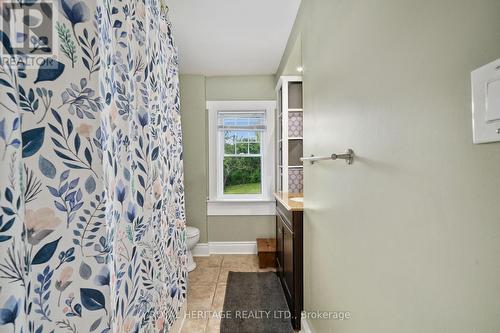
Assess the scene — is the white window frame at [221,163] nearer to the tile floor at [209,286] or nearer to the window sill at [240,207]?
the window sill at [240,207]

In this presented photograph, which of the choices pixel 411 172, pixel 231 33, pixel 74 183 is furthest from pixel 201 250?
pixel 411 172

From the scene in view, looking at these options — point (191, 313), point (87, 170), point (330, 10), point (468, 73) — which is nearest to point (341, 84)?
point (330, 10)

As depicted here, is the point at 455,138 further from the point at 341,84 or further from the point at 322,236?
the point at 322,236

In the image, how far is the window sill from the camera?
341 cm

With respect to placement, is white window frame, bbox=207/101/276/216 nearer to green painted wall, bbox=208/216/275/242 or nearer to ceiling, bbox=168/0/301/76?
green painted wall, bbox=208/216/275/242

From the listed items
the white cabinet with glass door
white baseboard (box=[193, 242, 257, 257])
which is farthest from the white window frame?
the white cabinet with glass door

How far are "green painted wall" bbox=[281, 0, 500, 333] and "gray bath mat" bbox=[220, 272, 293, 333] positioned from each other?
0.85 metres

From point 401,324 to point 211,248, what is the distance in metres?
2.94

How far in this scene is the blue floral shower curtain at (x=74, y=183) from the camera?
2.14 feet

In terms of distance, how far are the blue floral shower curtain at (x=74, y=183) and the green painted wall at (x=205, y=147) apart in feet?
7.30

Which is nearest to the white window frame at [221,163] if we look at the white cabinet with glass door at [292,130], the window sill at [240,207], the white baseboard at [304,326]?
the window sill at [240,207]

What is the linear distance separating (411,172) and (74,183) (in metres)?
1.03

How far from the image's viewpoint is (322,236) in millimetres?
1453

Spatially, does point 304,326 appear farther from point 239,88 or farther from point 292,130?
point 239,88
